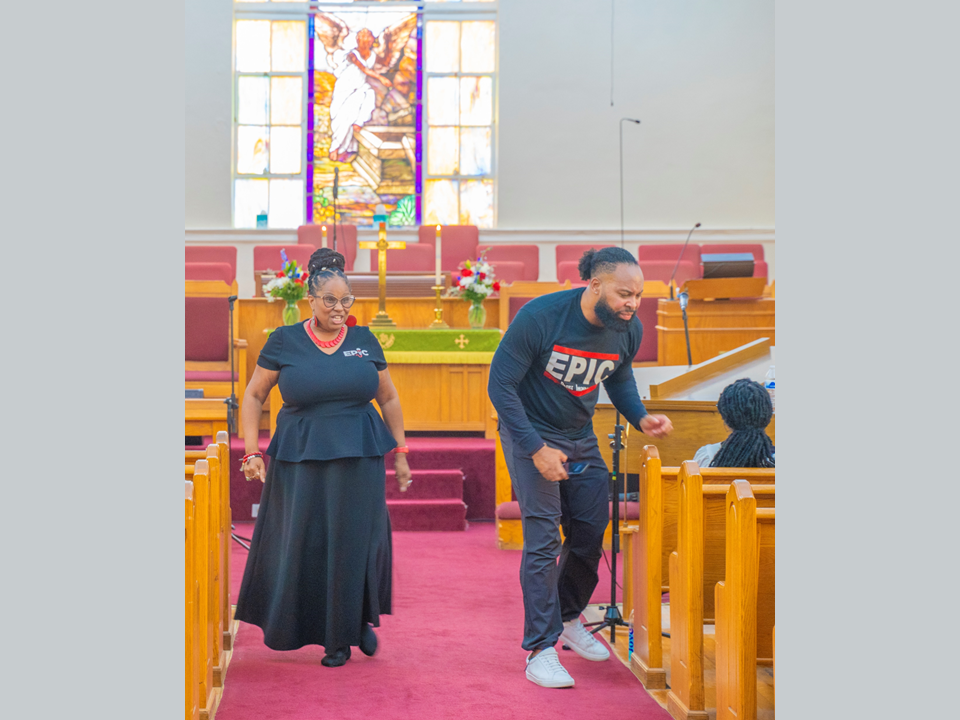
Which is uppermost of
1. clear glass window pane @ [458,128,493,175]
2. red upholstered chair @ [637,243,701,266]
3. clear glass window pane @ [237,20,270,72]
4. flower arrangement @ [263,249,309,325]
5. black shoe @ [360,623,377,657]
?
clear glass window pane @ [237,20,270,72]

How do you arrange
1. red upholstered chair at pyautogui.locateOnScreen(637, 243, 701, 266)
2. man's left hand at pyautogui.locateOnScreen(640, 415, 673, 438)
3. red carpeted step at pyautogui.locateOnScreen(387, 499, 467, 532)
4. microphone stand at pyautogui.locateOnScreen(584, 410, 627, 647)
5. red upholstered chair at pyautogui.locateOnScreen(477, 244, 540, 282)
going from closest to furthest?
1. man's left hand at pyautogui.locateOnScreen(640, 415, 673, 438)
2. microphone stand at pyautogui.locateOnScreen(584, 410, 627, 647)
3. red carpeted step at pyautogui.locateOnScreen(387, 499, 467, 532)
4. red upholstered chair at pyautogui.locateOnScreen(637, 243, 701, 266)
5. red upholstered chair at pyautogui.locateOnScreen(477, 244, 540, 282)

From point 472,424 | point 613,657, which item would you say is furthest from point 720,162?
point 613,657

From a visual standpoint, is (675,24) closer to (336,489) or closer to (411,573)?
(411,573)

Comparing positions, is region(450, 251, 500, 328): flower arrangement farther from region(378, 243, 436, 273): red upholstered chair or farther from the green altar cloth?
region(378, 243, 436, 273): red upholstered chair

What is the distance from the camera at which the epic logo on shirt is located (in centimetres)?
303

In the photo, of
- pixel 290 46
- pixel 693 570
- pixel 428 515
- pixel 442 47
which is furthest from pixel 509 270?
pixel 693 570

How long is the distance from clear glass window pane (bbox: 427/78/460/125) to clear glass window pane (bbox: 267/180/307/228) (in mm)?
1950

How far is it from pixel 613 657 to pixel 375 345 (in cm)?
139

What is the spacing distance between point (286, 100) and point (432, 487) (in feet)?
27.1

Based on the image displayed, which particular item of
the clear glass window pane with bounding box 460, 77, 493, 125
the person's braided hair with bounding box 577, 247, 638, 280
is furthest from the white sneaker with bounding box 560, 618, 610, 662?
the clear glass window pane with bounding box 460, 77, 493, 125

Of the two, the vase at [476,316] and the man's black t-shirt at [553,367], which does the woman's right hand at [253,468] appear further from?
the vase at [476,316]

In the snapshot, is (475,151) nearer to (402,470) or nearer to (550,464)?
(402,470)

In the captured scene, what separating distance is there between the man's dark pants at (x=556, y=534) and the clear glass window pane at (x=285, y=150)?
9.84 m

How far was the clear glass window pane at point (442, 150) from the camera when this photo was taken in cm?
1245
